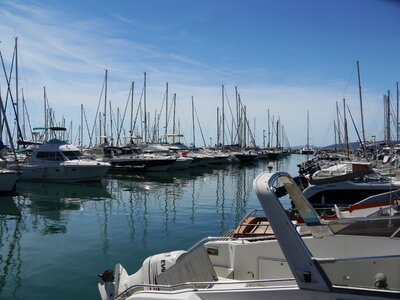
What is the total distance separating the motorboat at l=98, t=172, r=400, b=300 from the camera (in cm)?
457

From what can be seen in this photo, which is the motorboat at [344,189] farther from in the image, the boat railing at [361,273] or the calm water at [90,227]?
the boat railing at [361,273]

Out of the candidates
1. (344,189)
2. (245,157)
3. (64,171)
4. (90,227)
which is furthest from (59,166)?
(245,157)

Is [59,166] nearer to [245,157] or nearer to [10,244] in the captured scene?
[10,244]

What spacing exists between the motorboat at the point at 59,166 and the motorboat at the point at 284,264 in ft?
91.6

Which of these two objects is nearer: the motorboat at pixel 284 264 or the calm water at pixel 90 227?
the motorboat at pixel 284 264

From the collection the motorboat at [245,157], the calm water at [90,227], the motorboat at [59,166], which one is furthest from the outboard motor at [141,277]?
the motorboat at [245,157]

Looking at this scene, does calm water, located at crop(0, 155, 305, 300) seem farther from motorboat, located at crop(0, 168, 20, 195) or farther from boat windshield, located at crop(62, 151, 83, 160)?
boat windshield, located at crop(62, 151, 83, 160)

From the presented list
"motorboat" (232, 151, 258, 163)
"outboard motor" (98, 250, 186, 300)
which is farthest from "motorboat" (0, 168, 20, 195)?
"motorboat" (232, 151, 258, 163)

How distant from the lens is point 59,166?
112ft

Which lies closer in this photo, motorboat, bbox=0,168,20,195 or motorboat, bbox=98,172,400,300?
motorboat, bbox=98,172,400,300

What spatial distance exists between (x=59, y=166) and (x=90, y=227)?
1856cm

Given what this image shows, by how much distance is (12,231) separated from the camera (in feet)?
54.4

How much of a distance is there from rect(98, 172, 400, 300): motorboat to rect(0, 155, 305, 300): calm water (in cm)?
381

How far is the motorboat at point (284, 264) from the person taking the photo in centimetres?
457
